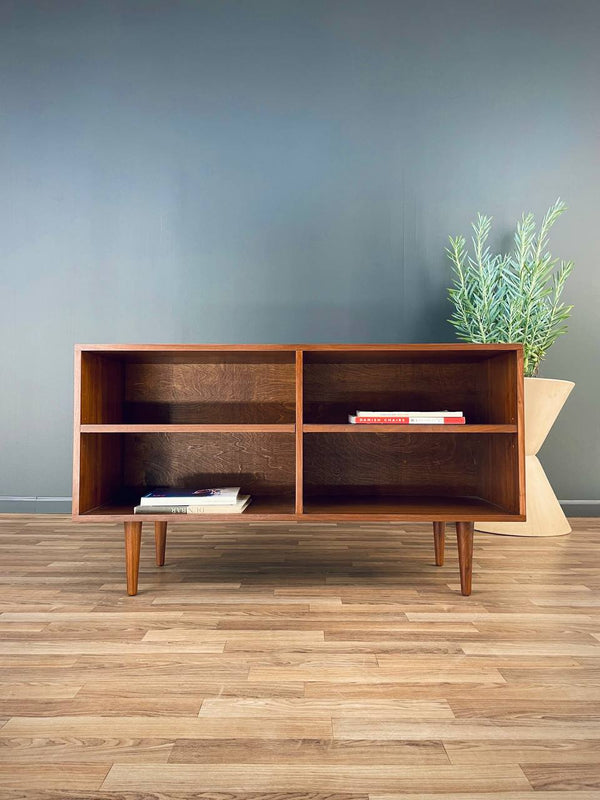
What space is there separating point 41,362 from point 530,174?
2.14 m

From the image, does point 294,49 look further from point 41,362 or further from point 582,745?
point 582,745

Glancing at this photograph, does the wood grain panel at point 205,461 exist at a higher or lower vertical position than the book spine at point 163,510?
higher

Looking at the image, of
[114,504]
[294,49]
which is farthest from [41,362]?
[294,49]

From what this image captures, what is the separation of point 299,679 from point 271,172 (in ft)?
6.21

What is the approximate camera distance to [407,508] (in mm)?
1206

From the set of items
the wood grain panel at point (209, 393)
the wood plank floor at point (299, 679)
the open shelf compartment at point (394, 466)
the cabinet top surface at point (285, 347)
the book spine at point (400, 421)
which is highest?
the cabinet top surface at point (285, 347)

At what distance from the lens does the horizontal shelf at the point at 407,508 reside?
3.77 ft

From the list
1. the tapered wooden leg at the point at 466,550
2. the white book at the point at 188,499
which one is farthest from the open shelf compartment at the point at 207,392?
the tapered wooden leg at the point at 466,550

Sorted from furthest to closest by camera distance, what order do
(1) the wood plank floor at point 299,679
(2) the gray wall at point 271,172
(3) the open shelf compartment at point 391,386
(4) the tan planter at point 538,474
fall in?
(2) the gray wall at point 271,172
(4) the tan planter at point 538,474
(3) the open shelf compartment at point 391,386
(1) the wood plank floor at point 299,679

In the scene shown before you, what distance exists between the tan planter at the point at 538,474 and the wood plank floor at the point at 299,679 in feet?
0.98

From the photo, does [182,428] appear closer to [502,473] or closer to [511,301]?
[502,473]

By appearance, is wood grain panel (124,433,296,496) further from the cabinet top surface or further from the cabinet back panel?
the cabinet top surface

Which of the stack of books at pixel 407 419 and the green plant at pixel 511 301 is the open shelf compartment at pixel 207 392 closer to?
the stack of books at pixel 407 419

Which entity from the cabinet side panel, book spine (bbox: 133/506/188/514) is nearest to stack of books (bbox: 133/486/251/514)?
book spine (bbox: 133/506/188/514)
